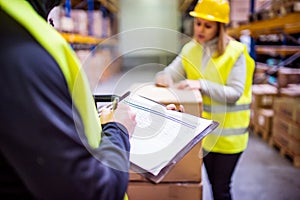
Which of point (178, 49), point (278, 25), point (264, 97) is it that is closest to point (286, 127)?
point (264, 97)

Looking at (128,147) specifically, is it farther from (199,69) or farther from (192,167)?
(199,69)

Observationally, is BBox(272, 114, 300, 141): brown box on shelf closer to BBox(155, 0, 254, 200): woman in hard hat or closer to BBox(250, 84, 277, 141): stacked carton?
BBox(250, 84, 277, 141): stacked carton

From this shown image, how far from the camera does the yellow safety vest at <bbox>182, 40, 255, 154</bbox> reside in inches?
68.1

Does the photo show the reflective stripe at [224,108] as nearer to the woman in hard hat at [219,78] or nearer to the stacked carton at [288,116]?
the woman in hard hat at [219,78]

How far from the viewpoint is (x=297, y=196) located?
2.78 meters

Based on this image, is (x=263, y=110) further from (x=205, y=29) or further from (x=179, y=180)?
(x=179, y=180)

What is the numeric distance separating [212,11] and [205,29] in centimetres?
10

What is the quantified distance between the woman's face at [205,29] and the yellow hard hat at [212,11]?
0.04 meters

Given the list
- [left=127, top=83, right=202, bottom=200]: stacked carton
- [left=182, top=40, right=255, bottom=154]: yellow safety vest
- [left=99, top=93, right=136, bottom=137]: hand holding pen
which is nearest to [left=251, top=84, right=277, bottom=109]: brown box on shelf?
[left=182, top=40, right=255, bottom=154]: yellow safety vest

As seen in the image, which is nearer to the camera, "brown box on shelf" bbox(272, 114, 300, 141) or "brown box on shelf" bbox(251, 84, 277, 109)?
"brown box on shelf" bbox(272, 114, 300, 141)

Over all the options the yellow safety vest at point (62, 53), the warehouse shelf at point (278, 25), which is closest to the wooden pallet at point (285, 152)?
the warehouse shelf at point (278, 25)

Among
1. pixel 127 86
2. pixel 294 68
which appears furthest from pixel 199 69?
pixel 294 68

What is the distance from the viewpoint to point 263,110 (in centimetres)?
432

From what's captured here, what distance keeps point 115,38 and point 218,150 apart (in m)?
1.16
